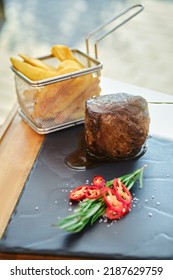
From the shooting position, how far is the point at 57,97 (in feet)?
5.68

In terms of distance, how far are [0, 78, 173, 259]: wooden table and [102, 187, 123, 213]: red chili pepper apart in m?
0.26

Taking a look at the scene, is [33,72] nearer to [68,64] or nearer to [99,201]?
[68,64]

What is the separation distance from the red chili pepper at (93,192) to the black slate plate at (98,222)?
57 mm

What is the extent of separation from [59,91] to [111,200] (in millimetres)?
572

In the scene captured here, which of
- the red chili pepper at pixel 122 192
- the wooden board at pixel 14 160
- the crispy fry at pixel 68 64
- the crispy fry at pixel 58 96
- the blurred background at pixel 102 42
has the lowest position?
the blurred background at pixel 102 42

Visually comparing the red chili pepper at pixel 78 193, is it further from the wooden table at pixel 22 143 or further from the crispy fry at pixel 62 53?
the crispy fry at pixel 62 53

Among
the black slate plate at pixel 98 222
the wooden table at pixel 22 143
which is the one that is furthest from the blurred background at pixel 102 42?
the black slate plate at pixel 98 222

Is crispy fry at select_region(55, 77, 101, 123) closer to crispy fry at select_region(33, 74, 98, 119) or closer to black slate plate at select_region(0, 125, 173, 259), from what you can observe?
crispy fry at select_region(33, 74, 98, 119)

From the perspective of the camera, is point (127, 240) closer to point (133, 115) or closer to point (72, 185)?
point (72, 185)

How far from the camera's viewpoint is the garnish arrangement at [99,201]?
1220 millimetres

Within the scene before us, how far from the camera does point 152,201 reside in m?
1.33
